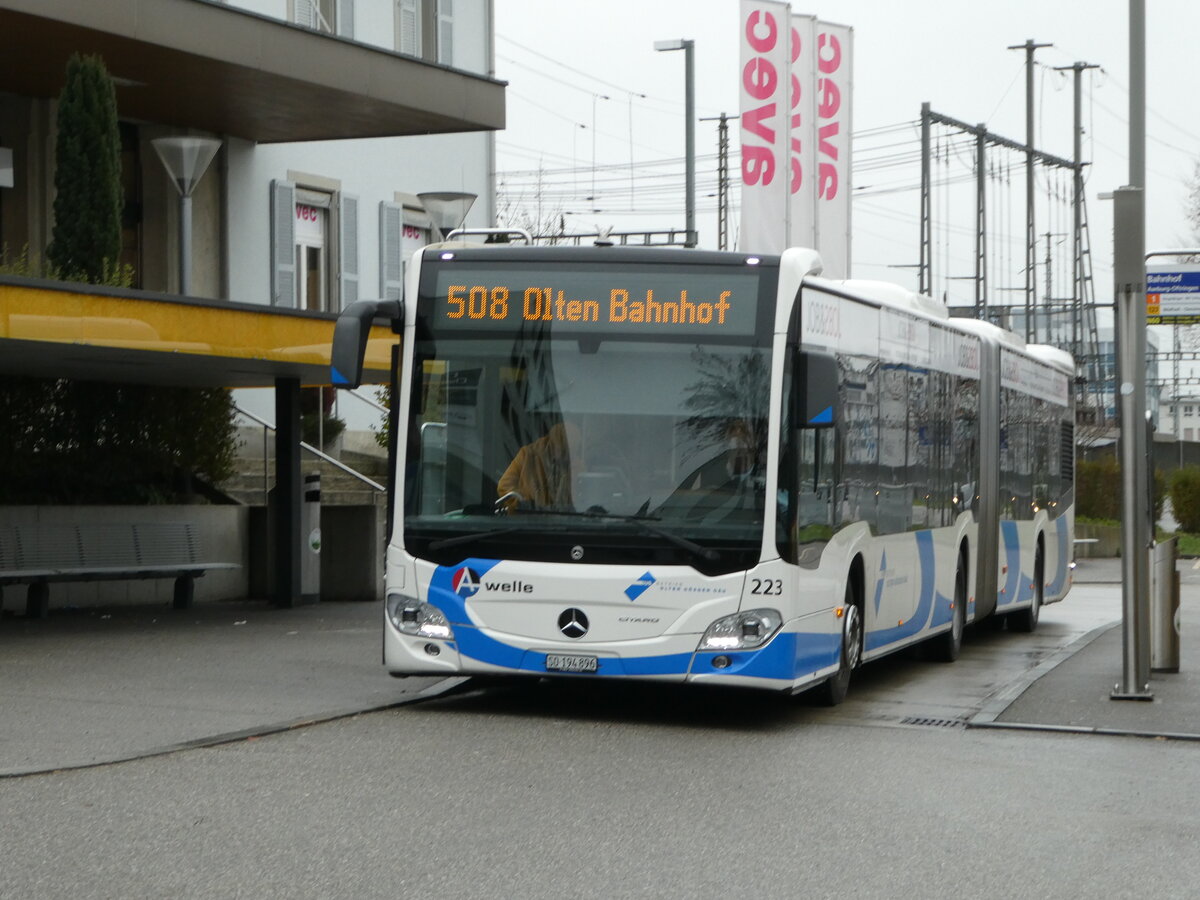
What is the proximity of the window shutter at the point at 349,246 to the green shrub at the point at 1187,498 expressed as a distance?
2520 cm

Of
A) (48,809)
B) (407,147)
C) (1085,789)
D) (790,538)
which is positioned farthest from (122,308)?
(407,147)

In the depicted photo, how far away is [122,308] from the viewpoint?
15555 millimetres

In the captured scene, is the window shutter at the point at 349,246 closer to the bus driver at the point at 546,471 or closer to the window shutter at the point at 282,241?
the window shutter at the point at 282,241

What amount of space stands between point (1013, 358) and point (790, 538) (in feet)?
26.8

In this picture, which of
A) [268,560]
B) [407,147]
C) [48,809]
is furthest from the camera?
[407,147]

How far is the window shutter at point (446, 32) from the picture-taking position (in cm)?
3059

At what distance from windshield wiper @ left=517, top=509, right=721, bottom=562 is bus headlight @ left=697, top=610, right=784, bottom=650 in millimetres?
364

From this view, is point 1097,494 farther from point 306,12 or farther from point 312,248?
point 306,12

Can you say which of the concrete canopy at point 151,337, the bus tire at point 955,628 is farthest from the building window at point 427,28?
the bus tire at point 955,628

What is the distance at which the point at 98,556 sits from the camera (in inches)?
781

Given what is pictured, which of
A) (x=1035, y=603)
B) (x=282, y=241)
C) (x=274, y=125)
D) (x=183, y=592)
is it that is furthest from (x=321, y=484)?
(x=1035, y=603)

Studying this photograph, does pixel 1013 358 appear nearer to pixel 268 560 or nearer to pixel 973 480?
pixel 973 480

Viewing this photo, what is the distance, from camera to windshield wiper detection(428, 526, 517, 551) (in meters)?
11.3

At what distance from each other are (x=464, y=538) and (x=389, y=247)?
20241 mm
